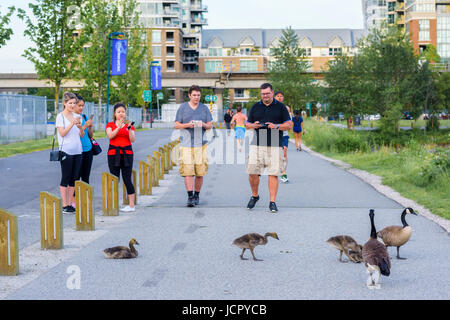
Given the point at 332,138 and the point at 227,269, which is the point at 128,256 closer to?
the point at 227,269

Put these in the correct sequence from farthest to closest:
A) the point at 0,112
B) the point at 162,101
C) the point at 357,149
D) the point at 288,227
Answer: the point at 162,101 → the point at 0,112 → the point at 357,149 → the point at 288,227

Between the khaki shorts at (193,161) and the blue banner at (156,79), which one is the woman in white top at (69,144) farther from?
the blue banner at (156,79)

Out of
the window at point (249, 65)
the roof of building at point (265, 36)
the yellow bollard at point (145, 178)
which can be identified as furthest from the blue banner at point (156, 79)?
the roof of building at point (265, 36)

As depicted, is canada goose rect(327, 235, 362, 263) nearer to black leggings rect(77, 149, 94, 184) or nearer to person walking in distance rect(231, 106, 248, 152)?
black leggings rect(77, 149, 94, 184)

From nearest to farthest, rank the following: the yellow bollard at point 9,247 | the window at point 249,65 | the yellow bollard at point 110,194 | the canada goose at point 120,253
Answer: the yellow bollard at point 9,247 < the canada goose at point 120,253 < the yellow bollard at point 110,194 < the window at point 249,65

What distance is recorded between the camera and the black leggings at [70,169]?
412 inches

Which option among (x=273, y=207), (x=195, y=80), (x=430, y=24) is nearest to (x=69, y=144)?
(x=273, y=207)

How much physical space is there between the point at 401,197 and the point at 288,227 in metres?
4.14

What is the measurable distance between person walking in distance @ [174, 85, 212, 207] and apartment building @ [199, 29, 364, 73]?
11774 cm

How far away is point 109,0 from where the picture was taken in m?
58.1

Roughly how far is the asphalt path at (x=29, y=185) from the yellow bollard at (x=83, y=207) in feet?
1.94

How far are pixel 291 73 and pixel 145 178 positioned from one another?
42.9 m

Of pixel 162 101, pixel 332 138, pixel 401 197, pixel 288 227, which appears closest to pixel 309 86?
pixel 332 138

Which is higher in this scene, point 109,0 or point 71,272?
point 109,0
